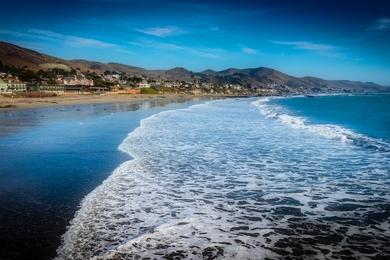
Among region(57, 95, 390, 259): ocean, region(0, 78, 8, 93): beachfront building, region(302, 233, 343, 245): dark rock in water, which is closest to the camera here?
region(57, 95, 390, 259): ocean

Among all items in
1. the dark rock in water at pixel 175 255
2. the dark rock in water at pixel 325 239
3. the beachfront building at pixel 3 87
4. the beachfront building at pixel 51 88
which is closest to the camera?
the dark rock in water at pixel 175 255

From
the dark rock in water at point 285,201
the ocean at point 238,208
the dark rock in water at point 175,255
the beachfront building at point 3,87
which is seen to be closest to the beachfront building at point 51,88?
the beachfront building at point 3,87

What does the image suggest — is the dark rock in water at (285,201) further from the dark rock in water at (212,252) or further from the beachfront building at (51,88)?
the beachfront building at (51,88)

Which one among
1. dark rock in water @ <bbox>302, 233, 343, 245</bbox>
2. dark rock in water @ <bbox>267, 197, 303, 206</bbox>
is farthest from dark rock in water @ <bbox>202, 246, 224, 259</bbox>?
dark rock in water @ <bbox>267, 197, 303, 206</bbox>

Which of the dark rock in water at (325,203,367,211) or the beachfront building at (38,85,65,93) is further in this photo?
the beachfront building at (38,85,65,93)

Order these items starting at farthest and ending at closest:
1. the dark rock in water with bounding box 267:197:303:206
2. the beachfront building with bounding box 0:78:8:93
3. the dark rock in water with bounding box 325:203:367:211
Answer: the beachfront building with bounding box 0:78:8:93, the dark rock in water with bounding box 267:197:303:206, the dark rock in water with bounding box 325:203:367:211

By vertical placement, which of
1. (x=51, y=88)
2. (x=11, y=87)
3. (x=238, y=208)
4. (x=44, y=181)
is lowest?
(x=51, y=88)

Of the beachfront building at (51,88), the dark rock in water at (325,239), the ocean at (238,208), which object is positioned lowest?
the beachfront building at (51,88)

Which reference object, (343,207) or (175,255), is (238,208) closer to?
(343,207)

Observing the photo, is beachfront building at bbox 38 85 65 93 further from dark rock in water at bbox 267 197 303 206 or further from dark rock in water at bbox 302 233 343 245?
dark rock in water at bbox 302 233 343 245

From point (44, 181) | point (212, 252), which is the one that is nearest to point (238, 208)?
point (212, 252)

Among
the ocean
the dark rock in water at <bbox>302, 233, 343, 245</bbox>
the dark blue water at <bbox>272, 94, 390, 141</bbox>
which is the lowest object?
the dark blue water at <bbox>272, 94, 390, 141</bbox>

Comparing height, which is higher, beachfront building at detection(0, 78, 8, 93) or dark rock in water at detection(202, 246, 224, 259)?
dark rock in water at detection(202, 246, 224, 259)

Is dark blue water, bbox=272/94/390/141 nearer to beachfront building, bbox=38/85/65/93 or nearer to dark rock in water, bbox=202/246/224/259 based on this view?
dark rock in water, bbox=202/246/224/259
